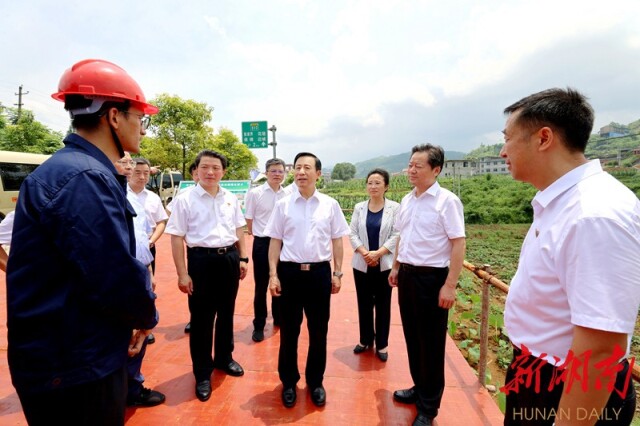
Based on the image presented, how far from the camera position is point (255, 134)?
1667 centimetres

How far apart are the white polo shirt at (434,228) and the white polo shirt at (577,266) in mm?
1010

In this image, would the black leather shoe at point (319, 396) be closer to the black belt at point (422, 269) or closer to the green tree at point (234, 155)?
the black belt at point (422, 269)

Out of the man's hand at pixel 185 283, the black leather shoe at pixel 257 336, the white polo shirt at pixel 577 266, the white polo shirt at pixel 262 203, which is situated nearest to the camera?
the white polo shirt at pixel 577 266

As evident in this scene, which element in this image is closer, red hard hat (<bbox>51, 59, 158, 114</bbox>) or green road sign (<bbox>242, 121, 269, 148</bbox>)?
red hard hat (<bbox>51, 59, 158, 114</bbox>)

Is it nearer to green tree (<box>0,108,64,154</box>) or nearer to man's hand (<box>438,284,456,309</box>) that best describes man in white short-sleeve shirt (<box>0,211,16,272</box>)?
man's hand (<box>438,284,456,309</box>)

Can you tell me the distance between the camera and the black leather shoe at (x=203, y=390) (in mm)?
2533

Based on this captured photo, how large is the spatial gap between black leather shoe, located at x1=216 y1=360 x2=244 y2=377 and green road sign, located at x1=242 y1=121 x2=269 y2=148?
1449 cm

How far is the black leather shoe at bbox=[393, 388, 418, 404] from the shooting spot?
252 cm

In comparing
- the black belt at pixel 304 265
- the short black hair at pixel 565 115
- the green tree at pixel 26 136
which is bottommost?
the black belt at pixel 304 265

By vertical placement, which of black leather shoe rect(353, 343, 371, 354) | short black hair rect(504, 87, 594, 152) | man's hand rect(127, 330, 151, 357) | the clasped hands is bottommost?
black leather shoe rect(353, 343, 371, 354)

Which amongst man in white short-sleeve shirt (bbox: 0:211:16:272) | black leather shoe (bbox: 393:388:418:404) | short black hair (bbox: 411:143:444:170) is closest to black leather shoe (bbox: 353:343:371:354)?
black leather shoe (bbox: 393:388:418:404)

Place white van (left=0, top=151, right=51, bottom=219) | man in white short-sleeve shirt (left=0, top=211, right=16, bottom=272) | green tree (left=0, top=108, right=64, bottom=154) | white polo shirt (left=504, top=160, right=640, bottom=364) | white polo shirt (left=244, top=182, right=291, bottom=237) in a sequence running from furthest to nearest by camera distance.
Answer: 1. green tree (left=0, top=108, right=64, bottom=154)
2. white van (left=0, top=151, right=51, bottom=219)
3. white polo shirt (left=244, top=182, right=291, bottom=237)
4. man in white short-sleeve shirt (left=0, top=211, right=16, bottom=272)
5. white polo shirt (left=504, top=160, right=640, bottom=364)

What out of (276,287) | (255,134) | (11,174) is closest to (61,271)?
(276,287)

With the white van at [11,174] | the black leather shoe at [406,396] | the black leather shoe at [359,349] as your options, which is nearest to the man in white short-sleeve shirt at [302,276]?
the black leather shoe at [406,396]
